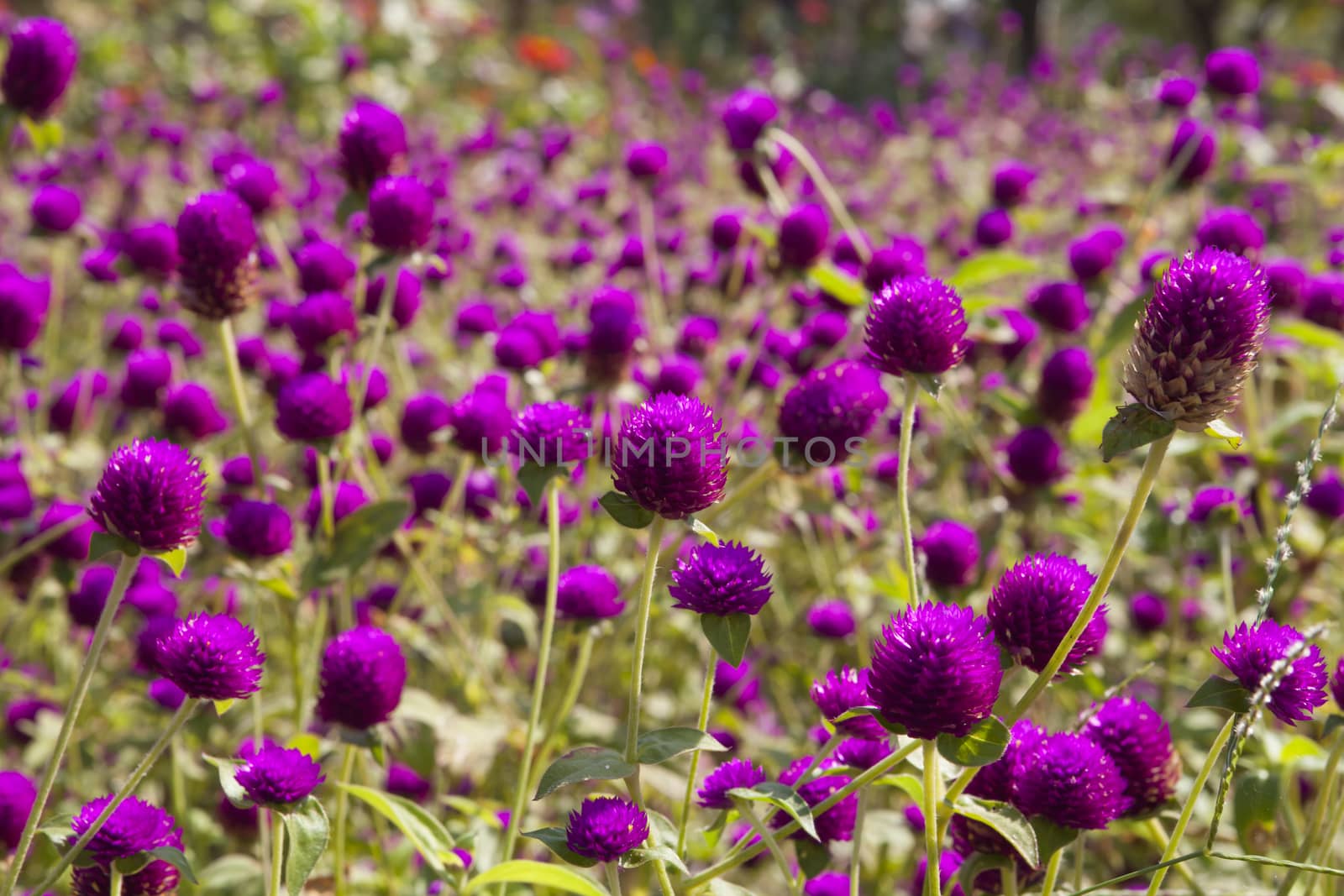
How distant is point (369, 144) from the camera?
7.00 ft

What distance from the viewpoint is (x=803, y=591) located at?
11.0ft

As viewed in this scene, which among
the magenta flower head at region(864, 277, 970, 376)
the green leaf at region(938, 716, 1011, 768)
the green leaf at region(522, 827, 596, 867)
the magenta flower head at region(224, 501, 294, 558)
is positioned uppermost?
the magenta flower head at region(864, 277, 970, 376)

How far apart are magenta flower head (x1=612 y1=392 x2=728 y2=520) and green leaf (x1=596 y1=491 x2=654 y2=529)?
0.01m

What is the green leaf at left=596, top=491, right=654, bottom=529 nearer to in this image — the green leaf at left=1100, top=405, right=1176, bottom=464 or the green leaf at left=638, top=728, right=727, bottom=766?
the green leaf at left=638, top=728, right=727, bottom=766

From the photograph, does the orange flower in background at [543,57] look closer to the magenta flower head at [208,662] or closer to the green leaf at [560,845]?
the magenta flower head at [208,662]

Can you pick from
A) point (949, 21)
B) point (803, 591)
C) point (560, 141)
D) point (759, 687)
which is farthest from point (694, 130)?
point (949, 21)

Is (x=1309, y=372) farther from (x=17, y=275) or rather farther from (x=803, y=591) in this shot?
(x=17, y=275)

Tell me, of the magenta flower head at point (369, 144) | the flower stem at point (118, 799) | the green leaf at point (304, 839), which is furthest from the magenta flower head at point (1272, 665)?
the magenta flower head at point (369, 144)

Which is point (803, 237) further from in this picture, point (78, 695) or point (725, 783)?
point (78, 695)

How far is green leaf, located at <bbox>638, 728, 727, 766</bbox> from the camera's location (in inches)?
45.9

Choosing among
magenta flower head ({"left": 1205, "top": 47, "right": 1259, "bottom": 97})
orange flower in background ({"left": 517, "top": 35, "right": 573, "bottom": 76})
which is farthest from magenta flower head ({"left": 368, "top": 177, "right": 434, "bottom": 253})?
orange flower in background ({"left": 517, "top": 35, "right": 573, "bottom": 76})

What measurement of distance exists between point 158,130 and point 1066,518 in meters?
3.82

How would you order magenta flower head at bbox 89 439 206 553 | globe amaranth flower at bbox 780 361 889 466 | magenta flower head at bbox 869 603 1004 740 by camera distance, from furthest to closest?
1. globe amaranth flower at bbox 780 361 889 466
2. magenta flower head at bbox 89 439 206 553
3. magenta flower head at bbox 869 603 1004 740

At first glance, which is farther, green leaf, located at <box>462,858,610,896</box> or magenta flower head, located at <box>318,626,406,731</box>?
magenta flower head, located at <box>318,626,406,731</box>
